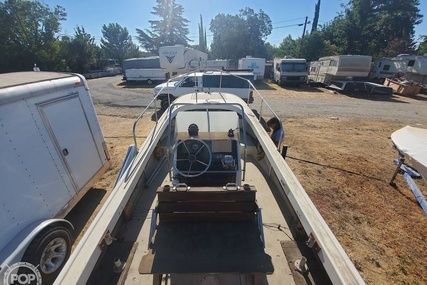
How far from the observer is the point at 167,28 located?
49500 millimetres

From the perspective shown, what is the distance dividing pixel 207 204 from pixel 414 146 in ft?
13.7

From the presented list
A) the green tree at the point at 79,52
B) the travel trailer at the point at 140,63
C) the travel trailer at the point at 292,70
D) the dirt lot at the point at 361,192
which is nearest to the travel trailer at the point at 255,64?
the travel trailer at the point at 292,70

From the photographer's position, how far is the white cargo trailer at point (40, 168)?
2389 mm

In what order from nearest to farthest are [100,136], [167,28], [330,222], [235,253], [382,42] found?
1. [235,253]
2. [330,222]
3. [100,136]
4. [382,42]
5. [167,28]

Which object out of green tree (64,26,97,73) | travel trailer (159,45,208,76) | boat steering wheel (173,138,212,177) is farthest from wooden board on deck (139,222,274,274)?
green tree (64,26,97,73)

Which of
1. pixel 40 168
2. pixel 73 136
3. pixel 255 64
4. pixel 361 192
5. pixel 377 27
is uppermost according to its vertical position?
pixel 377 27

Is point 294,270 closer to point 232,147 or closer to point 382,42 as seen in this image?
point 232,147

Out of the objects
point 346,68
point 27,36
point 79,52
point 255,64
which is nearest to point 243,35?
point 255,64

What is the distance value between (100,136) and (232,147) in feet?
10.6

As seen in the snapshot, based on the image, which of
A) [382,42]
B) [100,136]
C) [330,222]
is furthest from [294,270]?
[382,42]

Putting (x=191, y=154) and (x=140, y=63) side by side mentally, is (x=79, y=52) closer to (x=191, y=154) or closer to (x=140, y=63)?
(x=140, y=63)

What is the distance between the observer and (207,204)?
2.40 m

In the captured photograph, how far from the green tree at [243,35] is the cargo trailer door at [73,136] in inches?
1561

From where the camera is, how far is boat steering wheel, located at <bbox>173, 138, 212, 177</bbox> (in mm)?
3145
